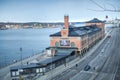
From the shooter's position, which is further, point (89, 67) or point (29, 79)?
point (89, 67)

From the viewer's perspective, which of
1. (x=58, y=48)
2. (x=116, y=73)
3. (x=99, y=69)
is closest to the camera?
(x=116, y=73)

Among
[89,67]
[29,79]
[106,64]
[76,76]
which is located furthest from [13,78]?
[106,64]

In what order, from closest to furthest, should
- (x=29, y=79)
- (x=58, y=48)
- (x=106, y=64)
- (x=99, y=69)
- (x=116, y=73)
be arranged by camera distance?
(x=29, y=79)
(x=116, y=73)
(x=99, y=69)
(x=106, y=64)
(x=58, y=48)

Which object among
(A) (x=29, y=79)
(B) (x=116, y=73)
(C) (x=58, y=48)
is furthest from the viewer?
(C) (x=58, y=48)

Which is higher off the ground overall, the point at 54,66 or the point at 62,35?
the point at 62,35

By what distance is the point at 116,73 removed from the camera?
173 feet

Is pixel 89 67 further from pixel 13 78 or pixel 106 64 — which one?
pixel 13 78

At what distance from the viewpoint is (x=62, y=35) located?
285 feet

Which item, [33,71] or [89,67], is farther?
[89,67]

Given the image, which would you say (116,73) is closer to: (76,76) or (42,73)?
(76,76)

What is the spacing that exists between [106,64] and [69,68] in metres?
10.6

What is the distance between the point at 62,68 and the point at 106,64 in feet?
40.1

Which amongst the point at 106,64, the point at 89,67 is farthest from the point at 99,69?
the point at 106,64

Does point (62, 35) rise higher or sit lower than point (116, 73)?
higher
